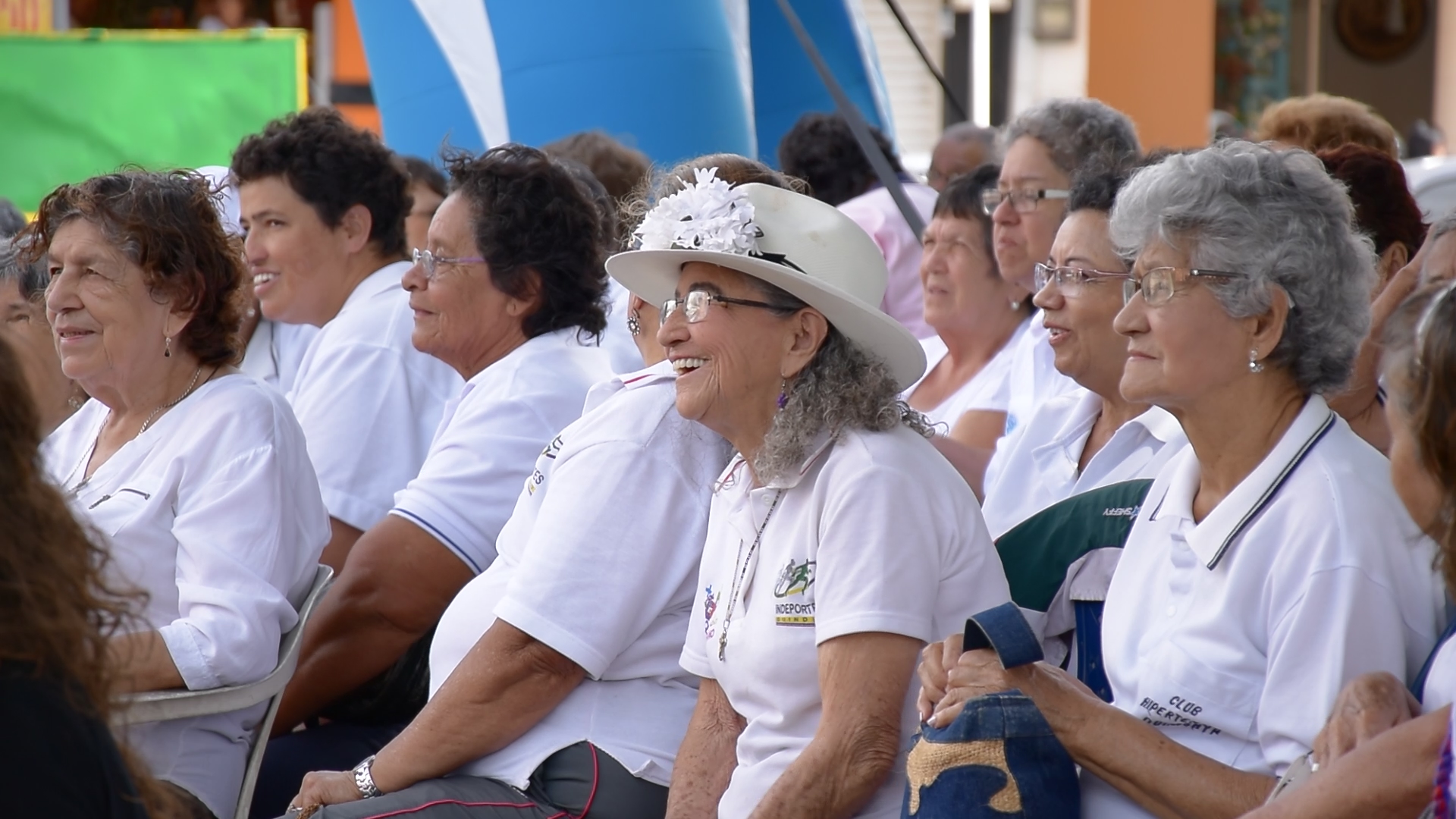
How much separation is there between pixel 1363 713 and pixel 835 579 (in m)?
0.82

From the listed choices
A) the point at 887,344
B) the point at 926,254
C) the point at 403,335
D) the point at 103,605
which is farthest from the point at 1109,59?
the point at 103,605

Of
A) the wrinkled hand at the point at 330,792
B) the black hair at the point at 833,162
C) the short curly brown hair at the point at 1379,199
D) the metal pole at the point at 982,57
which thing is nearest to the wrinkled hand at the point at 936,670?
the wrinkled hand at the point at 330,792

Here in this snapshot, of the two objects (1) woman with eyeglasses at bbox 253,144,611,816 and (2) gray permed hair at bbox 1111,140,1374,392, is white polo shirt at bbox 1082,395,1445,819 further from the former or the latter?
(1) woman with eyeglasses at bbox 253,144,611,816

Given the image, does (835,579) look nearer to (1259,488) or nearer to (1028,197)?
(1259,488)

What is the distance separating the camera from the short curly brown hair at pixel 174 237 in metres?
3.26

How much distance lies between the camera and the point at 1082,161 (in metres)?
4.26

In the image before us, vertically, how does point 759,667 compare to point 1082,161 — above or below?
below

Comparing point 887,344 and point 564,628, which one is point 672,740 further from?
point 887,344

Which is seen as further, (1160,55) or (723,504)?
(1160,55)

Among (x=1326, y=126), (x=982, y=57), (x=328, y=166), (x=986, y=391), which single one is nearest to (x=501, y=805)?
(x=986, y=391)

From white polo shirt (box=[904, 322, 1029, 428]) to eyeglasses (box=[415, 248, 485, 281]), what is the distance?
118 cm

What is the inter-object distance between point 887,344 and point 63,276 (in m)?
1.70

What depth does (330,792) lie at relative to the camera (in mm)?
2957

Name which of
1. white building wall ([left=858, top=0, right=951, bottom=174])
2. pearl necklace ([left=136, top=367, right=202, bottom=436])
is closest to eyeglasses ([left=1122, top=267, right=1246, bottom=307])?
pearl necklace ([left=136, top=367, right=202, bottom=436])
